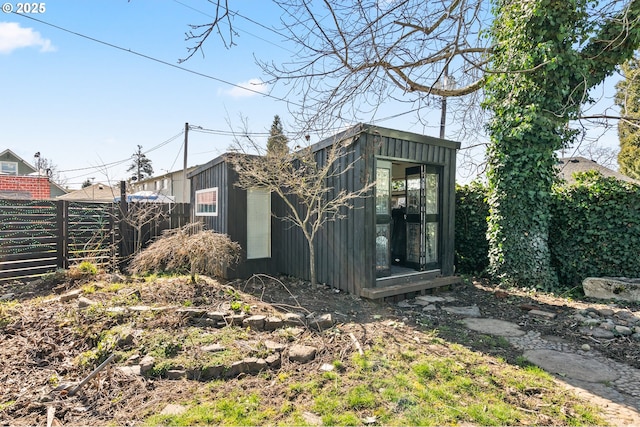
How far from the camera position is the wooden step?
471 centimetres

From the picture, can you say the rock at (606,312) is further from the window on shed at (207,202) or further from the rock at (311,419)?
the window on shed at (207,202)

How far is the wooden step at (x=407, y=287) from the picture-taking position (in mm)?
4715

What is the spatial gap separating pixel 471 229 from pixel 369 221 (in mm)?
3246

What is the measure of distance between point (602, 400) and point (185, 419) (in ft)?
9.55

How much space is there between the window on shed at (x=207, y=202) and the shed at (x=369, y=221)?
0.07ft

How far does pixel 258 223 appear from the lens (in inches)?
249

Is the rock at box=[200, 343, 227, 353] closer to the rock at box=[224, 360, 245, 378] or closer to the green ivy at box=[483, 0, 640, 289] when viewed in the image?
the rock at box=[224, 360, 245, 378]

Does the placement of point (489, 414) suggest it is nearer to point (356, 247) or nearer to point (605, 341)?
point (605, 341)

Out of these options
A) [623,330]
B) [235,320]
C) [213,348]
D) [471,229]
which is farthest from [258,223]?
[623,330]

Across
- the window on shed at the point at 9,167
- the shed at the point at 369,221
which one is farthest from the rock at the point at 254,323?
the window on shed at the point at 9,167

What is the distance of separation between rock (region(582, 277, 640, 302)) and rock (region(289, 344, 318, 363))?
4.93 m

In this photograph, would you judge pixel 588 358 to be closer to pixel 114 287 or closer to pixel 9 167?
pixel 114 287

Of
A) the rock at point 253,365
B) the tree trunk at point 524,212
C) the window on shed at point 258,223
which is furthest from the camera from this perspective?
the window on shed at point 258,223

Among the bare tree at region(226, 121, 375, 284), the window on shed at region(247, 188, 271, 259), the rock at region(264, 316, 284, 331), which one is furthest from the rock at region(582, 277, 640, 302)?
the window on shed at region(247, 188, 271, 259)
